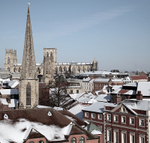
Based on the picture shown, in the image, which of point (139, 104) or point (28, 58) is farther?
point (28, 58)

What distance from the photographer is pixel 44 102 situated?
208 feet

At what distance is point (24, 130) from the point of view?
1017 inches

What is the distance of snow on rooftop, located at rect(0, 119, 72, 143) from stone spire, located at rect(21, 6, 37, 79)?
17.2m

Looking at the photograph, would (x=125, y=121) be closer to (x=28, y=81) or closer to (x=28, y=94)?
(x=28, y=94)

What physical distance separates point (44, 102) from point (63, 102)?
489cm

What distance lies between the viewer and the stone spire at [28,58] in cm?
4350

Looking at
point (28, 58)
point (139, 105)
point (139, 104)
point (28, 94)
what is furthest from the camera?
point (28, 58)

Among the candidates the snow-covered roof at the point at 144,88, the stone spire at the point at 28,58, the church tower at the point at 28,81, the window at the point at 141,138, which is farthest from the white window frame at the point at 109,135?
the stone spire at the point at 28,58

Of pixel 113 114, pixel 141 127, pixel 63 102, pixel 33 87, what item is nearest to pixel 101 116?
pixel 113 114

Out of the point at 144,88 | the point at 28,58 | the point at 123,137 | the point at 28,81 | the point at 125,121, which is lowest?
the point at 123,137

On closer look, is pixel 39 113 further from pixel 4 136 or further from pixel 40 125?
pixel 4 136

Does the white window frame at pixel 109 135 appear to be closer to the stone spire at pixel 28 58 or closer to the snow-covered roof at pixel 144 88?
the snow-covered roof at pixel 144 88

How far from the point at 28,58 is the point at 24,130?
66.1 ft

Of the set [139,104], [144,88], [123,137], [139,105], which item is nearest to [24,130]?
[123,137]
